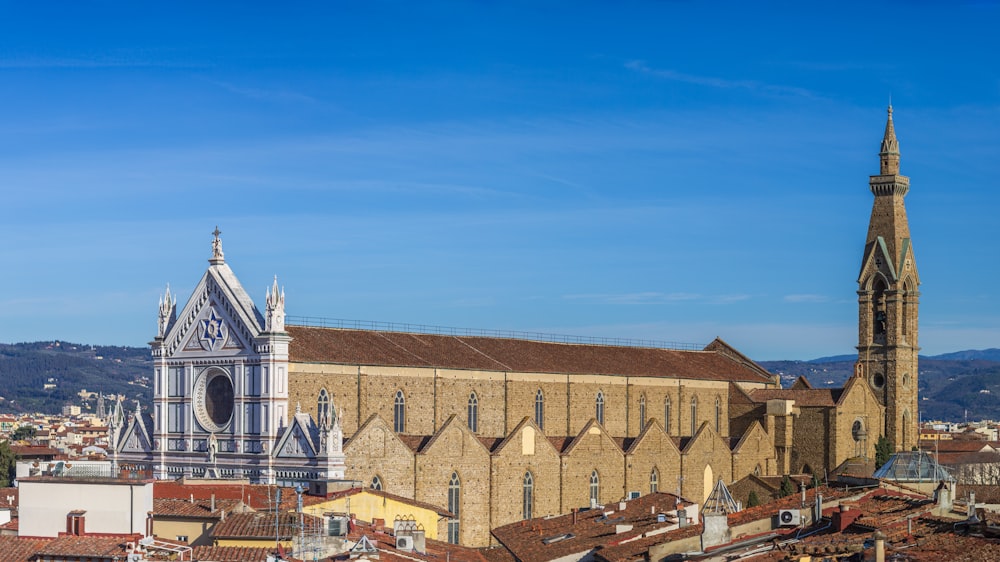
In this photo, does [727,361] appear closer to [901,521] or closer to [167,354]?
[167,354]

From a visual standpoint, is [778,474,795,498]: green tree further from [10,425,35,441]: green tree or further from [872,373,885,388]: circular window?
[10,425,35,441]: green tree

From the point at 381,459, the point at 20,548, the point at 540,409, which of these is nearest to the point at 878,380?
the point at 540,409

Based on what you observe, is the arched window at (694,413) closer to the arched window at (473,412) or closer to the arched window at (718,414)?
the arched window at (718,414)

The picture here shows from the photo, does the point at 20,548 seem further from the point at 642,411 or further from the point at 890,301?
the point at 890,301

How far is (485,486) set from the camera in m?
82.0

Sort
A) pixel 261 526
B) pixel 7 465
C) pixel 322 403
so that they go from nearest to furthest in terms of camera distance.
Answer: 1. pixel 261 526
2. pixel 322 403
3. pixel 7 465

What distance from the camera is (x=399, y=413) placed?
82.2m

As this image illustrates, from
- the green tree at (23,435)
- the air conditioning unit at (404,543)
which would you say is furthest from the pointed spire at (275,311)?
the green tree at (23,435)

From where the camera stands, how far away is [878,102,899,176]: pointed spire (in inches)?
4269

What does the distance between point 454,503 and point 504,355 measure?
41.2ft

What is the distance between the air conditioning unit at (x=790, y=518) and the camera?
144ft

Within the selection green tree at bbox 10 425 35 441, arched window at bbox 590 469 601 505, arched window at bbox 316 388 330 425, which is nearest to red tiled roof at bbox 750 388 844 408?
arched window at bbox 590 469 601 505

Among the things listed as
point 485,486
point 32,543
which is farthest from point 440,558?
point 485,486

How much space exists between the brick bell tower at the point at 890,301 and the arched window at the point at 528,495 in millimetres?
31144
